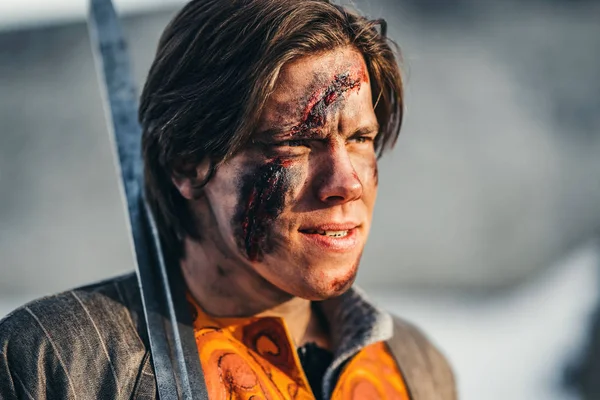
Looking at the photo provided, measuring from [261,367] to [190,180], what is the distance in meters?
0.48

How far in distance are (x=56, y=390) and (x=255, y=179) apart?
620 millimetres

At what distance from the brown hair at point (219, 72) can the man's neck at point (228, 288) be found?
88 mm

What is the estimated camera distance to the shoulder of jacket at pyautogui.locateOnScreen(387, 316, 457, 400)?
1971 mm

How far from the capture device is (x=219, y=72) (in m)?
1.70

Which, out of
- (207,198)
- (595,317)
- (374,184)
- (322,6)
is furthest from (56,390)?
(595,317)

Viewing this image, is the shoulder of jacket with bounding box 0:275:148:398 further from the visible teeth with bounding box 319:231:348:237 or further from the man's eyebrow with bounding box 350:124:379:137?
the man's eyebrow with bounding box 350:124:379:137

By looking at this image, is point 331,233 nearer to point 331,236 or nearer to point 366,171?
point 331,236

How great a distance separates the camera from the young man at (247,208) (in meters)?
1.62

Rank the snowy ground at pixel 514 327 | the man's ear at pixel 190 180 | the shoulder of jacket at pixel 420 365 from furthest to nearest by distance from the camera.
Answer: the snowy ground at pixel 514 327 < the shoulder of jacket at pixel 420 365 < the man's ear at pixel 190 180

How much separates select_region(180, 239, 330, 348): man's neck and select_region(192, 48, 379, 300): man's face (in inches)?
3.0

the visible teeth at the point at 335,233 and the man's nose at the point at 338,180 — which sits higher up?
the man's nose at the point at 338,180

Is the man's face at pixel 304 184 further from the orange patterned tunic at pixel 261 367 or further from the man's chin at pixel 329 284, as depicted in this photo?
the orange patterned tunic at pixel 261 367

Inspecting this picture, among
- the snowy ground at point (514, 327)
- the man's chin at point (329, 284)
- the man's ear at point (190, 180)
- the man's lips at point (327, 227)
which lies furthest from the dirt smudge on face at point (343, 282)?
the snowy ground at point (514, 327)

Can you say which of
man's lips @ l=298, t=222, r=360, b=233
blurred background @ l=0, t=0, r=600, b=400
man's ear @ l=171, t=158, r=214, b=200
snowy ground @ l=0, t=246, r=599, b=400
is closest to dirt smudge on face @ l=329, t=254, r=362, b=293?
man's lips @ l=298, t=222, r=360, b=233
